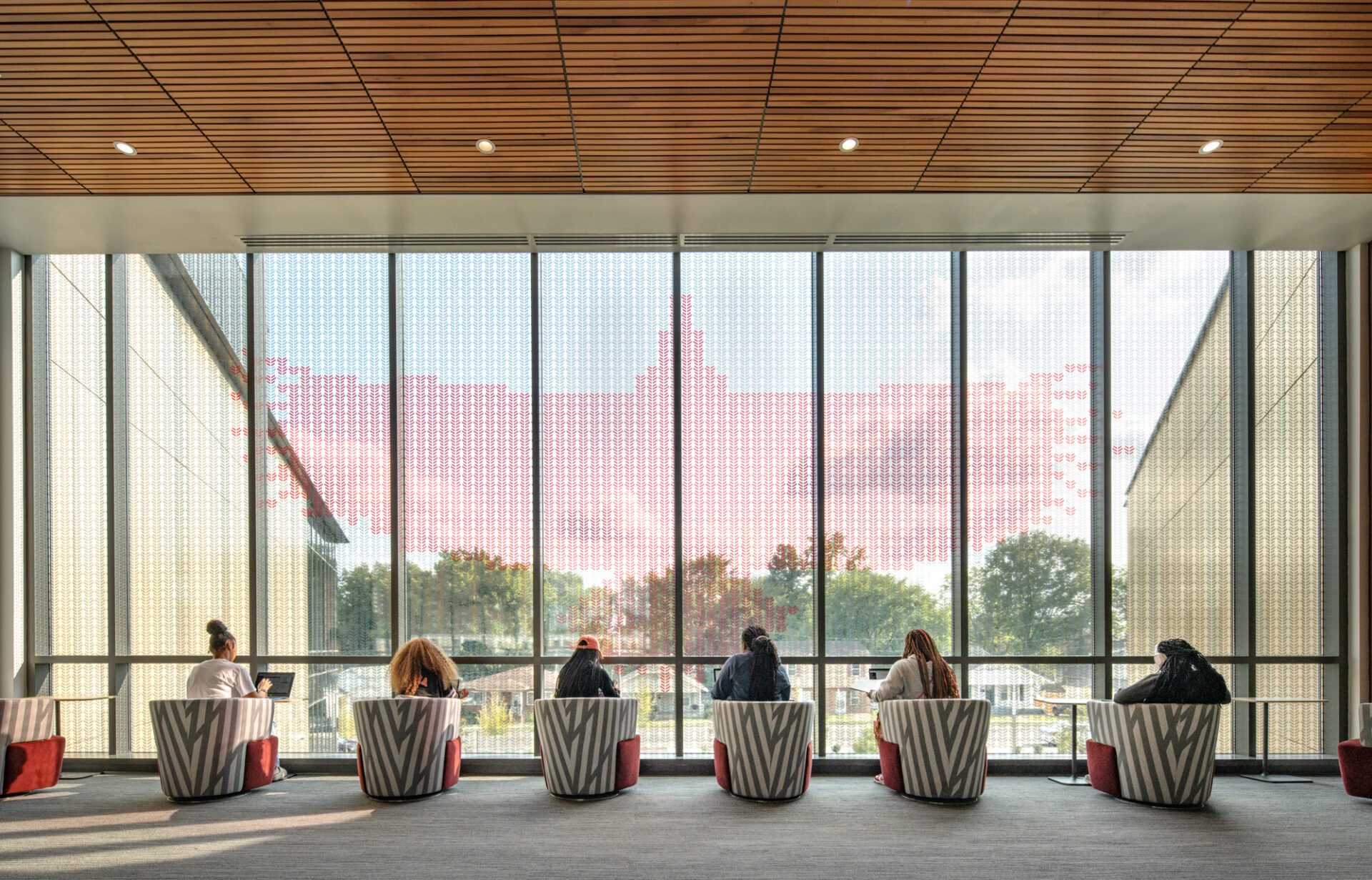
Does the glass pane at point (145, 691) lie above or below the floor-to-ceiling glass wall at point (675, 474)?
below

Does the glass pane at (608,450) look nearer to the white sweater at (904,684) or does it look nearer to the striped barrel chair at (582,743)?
the striped barrel chair at (582,743)

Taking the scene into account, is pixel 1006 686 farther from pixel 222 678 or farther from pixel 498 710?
pixel 222 678

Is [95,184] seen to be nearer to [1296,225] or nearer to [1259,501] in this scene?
[1296,225]

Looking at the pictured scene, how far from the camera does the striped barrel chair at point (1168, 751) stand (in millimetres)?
5816

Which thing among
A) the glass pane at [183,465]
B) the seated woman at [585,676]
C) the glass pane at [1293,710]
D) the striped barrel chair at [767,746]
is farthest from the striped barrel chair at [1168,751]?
the glass pane at [183,465]

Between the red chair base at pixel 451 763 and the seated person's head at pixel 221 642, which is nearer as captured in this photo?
the red chair base at pixel 451 763

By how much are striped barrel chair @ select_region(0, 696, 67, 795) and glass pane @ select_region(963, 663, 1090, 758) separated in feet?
21.4

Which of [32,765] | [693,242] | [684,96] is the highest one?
[684,96]

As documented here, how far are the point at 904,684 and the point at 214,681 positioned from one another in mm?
4694

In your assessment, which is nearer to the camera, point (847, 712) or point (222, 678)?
point (222, 678)

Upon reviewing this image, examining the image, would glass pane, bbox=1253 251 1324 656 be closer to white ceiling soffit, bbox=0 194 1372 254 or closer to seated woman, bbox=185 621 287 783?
white ceiling soffit, bbox=0 194 1372 254

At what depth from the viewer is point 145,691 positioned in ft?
24.1

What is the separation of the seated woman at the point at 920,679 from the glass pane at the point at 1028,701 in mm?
943

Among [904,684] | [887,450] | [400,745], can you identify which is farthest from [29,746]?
[887,450]
